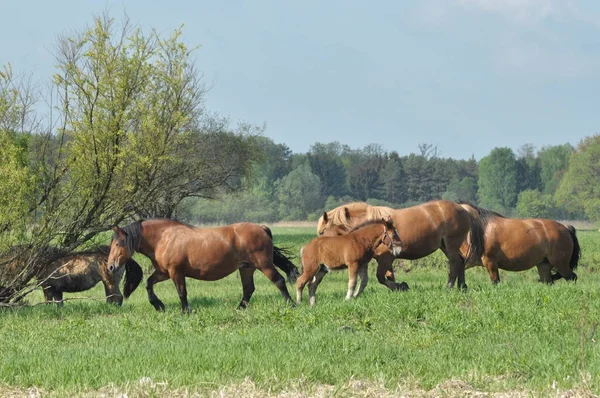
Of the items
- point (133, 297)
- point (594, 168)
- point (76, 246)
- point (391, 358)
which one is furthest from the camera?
point (594, 168)

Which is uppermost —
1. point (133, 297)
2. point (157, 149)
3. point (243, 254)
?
point (157, 149)

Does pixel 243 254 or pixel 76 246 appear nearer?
pixel 243 254

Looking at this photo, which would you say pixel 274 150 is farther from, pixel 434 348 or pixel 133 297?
pixel 434 348

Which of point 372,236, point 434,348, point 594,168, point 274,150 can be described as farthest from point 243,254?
point 274,150

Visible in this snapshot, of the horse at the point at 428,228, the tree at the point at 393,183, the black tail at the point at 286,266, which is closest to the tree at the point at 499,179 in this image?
the tree at the point at 393,183

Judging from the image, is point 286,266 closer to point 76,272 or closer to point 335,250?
point 335,250

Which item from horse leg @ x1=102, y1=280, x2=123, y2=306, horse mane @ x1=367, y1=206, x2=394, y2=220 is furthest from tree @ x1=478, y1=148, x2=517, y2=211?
horse leg @ x1=102, y1=280, x2=123, y2=306

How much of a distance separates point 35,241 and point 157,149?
364 cm

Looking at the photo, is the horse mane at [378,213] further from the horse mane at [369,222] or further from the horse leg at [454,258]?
the horse leg at [454,258]

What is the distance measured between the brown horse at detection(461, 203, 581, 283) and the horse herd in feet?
0.07

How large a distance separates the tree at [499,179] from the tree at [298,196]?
81.5 feet

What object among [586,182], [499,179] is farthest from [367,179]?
[586,182]

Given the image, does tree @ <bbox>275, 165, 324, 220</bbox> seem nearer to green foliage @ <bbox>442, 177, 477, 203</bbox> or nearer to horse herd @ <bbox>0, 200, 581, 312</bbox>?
green foliage @ <bbox>442, 177, 477, 203</bbox>

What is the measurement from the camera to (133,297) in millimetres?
22453
